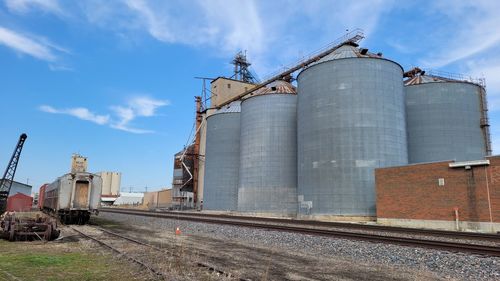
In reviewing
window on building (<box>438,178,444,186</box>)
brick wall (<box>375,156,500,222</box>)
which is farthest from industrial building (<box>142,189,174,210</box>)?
window on building (<box>438,178,444,186</box>)

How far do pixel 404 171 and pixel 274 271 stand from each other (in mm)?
25406

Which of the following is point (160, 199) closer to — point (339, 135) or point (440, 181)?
point (339, 135)

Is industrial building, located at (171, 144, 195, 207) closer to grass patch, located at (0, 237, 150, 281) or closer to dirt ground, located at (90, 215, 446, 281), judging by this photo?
grass patch, located at (0, 237, 150, 281)

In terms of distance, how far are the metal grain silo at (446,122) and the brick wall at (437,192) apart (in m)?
14.4

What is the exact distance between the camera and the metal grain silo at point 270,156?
167 feet

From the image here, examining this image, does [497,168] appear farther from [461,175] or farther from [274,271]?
[274,271]

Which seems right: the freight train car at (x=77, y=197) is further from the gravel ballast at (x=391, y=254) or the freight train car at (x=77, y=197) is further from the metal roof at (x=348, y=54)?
the metal roof at (x=348, y=54)

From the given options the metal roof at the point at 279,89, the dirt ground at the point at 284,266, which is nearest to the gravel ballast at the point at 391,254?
the dirt ground at the point at 284,266

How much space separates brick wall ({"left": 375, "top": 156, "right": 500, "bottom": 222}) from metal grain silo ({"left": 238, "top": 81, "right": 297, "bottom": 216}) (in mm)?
17066

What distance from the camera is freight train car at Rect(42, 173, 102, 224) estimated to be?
28.2m

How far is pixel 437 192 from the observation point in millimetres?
30250

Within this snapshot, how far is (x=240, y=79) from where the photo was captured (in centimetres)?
8906

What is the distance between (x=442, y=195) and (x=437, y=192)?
48 cm

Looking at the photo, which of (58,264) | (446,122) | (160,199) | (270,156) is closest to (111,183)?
(160,199)
